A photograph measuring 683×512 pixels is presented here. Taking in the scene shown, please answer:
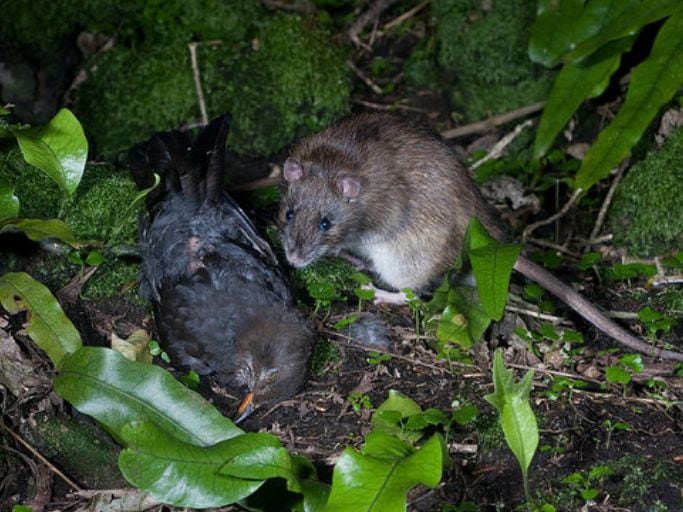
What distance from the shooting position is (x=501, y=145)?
26.1 ft

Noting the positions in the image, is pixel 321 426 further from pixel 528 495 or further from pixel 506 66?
pixel 506 66

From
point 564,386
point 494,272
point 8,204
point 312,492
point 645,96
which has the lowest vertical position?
point 564,386

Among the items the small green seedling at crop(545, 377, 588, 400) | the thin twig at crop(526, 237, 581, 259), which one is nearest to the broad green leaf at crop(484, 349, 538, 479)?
the small green seedling at crop(545, 377, 588, 400)

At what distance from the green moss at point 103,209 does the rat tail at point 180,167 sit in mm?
270

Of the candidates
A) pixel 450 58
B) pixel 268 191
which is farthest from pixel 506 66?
pixel 268 191

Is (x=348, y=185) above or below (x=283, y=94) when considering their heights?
above

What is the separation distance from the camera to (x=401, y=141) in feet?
21.9

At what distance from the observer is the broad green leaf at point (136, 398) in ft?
15.2

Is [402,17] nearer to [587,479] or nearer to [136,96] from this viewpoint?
[136,96]

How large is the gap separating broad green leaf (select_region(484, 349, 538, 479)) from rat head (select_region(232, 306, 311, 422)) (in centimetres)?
142

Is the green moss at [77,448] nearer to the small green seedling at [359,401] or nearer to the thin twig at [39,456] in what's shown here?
the thin twig at [39,456]

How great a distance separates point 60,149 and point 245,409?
1593 mm

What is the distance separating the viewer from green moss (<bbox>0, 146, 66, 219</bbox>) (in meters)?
6.28

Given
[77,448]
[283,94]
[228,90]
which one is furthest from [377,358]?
[228,90]
